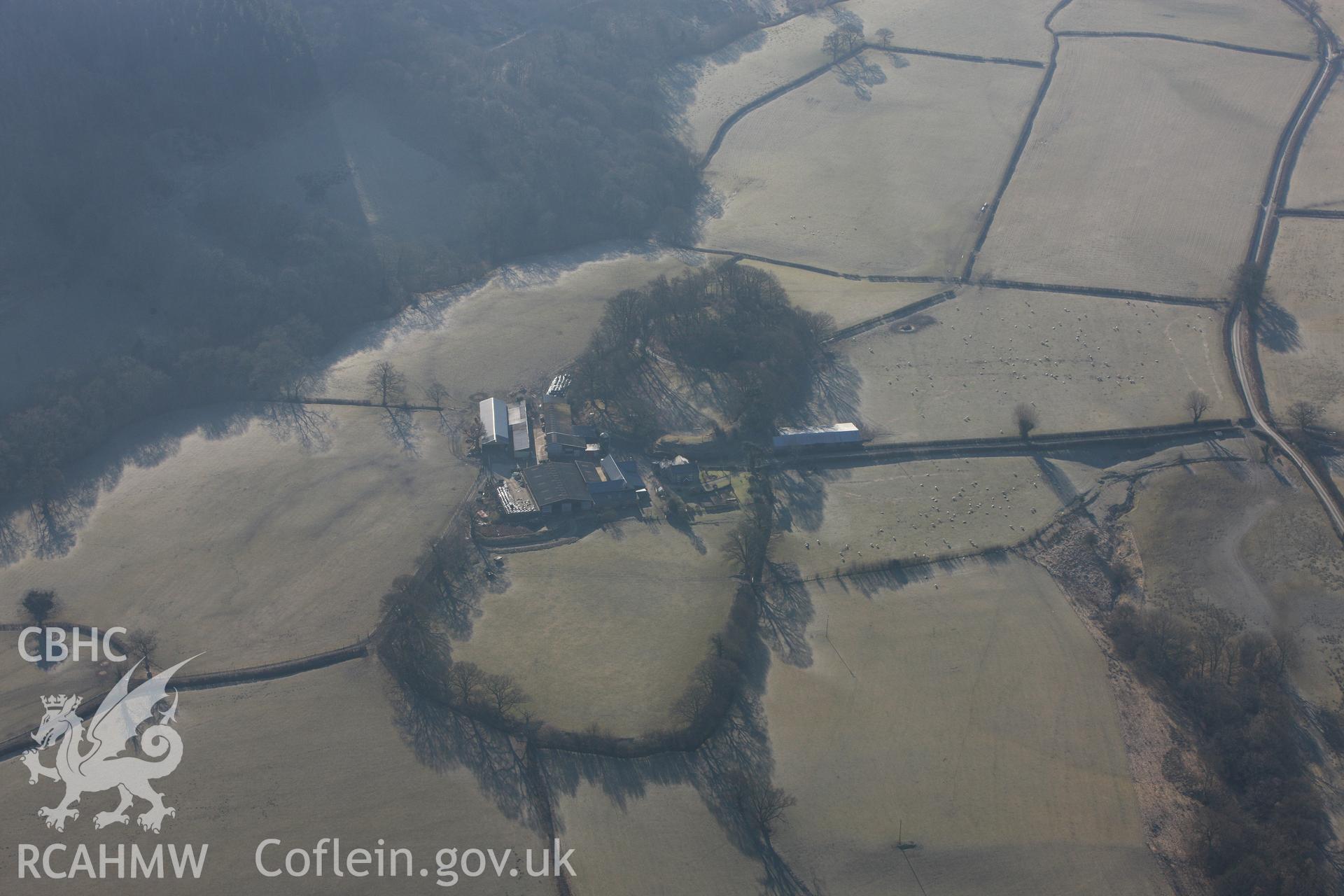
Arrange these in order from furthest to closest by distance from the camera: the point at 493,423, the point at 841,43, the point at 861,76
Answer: the point at 841,43, the point at 861,76, the point at 493,423

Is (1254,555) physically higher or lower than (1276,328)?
lower

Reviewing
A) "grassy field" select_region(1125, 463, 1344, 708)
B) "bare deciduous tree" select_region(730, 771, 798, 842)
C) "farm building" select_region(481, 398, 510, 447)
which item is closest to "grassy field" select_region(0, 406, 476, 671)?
"farm building" select_region(481, 398, 510, 447)


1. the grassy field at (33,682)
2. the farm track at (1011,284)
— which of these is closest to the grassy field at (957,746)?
the farm track at (1011,284)

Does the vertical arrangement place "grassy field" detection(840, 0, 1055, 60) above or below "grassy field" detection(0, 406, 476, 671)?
above

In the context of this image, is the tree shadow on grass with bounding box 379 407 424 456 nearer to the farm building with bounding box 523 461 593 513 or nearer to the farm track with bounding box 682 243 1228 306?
the farm building with bounding box 523 461 593 513

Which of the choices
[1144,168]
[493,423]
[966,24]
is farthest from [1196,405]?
[966,24]

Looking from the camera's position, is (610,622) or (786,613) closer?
(610,622)

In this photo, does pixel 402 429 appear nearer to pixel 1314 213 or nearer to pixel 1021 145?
pixel 1021 145
